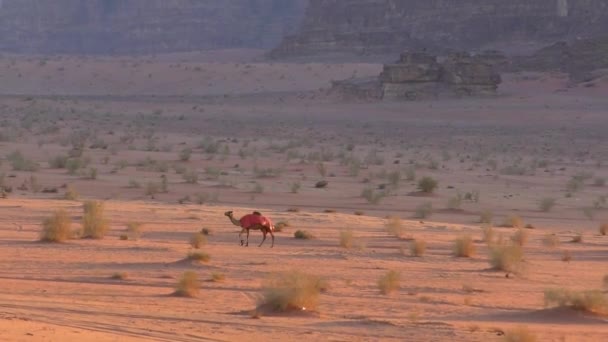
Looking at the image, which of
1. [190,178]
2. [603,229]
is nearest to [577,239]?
[603,229]

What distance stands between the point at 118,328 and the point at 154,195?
518 inches

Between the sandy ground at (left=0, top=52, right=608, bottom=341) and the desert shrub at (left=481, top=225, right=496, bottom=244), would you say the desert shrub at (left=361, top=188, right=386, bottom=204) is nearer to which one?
the sandy ground at (left=0, top=52, right=608, bottom=341)

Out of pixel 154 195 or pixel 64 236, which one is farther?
pixel 154 195

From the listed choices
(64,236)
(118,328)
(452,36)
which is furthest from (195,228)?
(452,36)

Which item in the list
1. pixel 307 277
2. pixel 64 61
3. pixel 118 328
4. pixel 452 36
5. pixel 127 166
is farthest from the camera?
pixel 452 36

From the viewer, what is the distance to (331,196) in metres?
23.4

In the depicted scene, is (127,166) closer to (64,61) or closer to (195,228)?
(195,228)

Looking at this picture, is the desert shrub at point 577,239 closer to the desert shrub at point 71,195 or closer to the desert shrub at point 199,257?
the desert shrub at point 199,257

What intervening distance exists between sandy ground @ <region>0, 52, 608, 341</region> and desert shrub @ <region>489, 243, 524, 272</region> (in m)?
0.11

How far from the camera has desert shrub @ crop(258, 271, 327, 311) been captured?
33.5 ft

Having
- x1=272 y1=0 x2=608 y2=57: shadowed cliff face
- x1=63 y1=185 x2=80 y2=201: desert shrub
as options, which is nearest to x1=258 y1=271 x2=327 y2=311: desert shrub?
x1=63 y1=185 x2=80 y2=201: desert shrub

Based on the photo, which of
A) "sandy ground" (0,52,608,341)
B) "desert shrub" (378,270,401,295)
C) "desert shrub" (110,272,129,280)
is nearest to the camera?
"sandy ground" (0,52,608,341)

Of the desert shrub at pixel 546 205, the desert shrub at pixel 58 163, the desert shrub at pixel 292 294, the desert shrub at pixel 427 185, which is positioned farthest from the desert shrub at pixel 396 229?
the desert shrub at pixel 58 163

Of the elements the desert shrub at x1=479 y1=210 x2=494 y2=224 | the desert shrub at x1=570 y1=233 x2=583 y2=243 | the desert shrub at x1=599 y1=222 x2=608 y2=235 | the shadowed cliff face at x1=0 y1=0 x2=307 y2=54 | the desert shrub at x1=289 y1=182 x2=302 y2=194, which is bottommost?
the desert shrub at x1=570 y1=233 x2=583 y2=243
